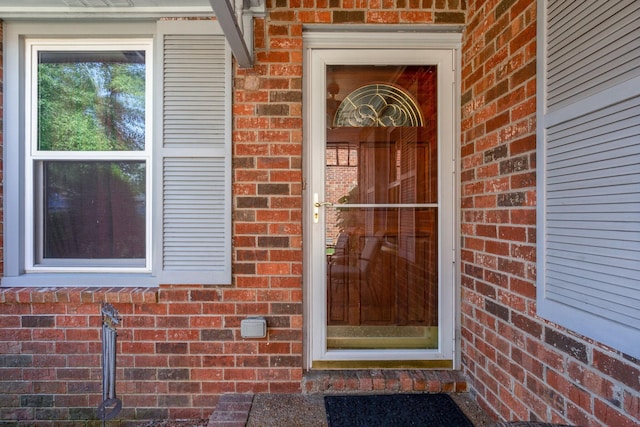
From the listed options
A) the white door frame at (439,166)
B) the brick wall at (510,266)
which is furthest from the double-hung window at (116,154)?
the brick wall at (510,266)

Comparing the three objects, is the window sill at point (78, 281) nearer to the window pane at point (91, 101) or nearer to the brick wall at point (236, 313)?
the brick wall at point (236, 313)

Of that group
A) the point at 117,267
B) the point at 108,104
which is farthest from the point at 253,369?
the point at 108,104

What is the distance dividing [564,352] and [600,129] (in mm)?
905

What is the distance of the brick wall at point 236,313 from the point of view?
7.09 ft

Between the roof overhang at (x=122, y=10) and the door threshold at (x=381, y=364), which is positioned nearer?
the roof overhang at (x=122, y=10)

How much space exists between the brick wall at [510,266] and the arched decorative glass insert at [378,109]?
36cm

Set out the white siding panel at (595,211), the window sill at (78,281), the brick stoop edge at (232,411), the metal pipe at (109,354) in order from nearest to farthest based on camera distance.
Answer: the white siding panel at (595,211) → the metal pipe at (109,354) → the brick stoop edge at (232,411) → the window sill at (78,281)

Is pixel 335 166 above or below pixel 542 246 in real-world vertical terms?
above

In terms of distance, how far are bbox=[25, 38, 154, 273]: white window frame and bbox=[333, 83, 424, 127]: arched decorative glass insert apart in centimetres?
132

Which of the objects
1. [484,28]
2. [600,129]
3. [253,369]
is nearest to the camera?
[600,129]

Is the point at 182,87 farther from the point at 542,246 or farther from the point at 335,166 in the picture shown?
the point at 542,246

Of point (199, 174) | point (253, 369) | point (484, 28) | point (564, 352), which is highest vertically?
point (484, 28)

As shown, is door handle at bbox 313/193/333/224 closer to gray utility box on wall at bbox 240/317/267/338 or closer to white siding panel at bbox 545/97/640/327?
gray utility box on wall at bbox 240/317/267/338

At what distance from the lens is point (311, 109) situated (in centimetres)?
225
